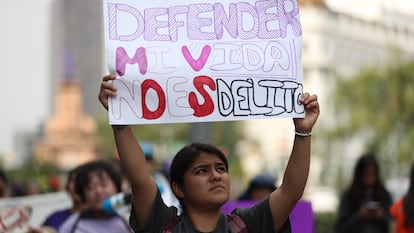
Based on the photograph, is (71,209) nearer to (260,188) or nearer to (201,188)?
(260,188)

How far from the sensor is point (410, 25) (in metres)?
102

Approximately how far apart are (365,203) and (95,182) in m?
2.51

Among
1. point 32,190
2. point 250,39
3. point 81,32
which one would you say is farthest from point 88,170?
point 81,32

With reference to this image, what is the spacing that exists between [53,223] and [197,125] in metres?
4.28

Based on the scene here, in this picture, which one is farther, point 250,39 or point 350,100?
point 350,100

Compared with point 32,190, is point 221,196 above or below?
above

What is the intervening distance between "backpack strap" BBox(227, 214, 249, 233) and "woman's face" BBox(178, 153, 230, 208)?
0.11m

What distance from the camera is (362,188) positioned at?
32.0ft

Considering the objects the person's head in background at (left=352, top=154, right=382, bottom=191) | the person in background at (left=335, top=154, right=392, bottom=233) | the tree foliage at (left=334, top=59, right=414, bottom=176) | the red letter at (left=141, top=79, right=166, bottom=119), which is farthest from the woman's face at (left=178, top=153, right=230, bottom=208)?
the tree foliage at (left=334, top=59, right=414, bottom=176)

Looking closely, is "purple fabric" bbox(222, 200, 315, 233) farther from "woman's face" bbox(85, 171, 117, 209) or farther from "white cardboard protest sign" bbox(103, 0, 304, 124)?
"white cardboard protest sign" bbox(103, 0, 304, 124)

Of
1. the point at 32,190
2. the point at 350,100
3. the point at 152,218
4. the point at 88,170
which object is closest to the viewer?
the point at 152,218

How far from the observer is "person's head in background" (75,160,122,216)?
A: 26.3 ft

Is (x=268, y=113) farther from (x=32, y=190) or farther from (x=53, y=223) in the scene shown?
(x=32, y=190)

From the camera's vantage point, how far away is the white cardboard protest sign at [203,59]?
5.21 meters
